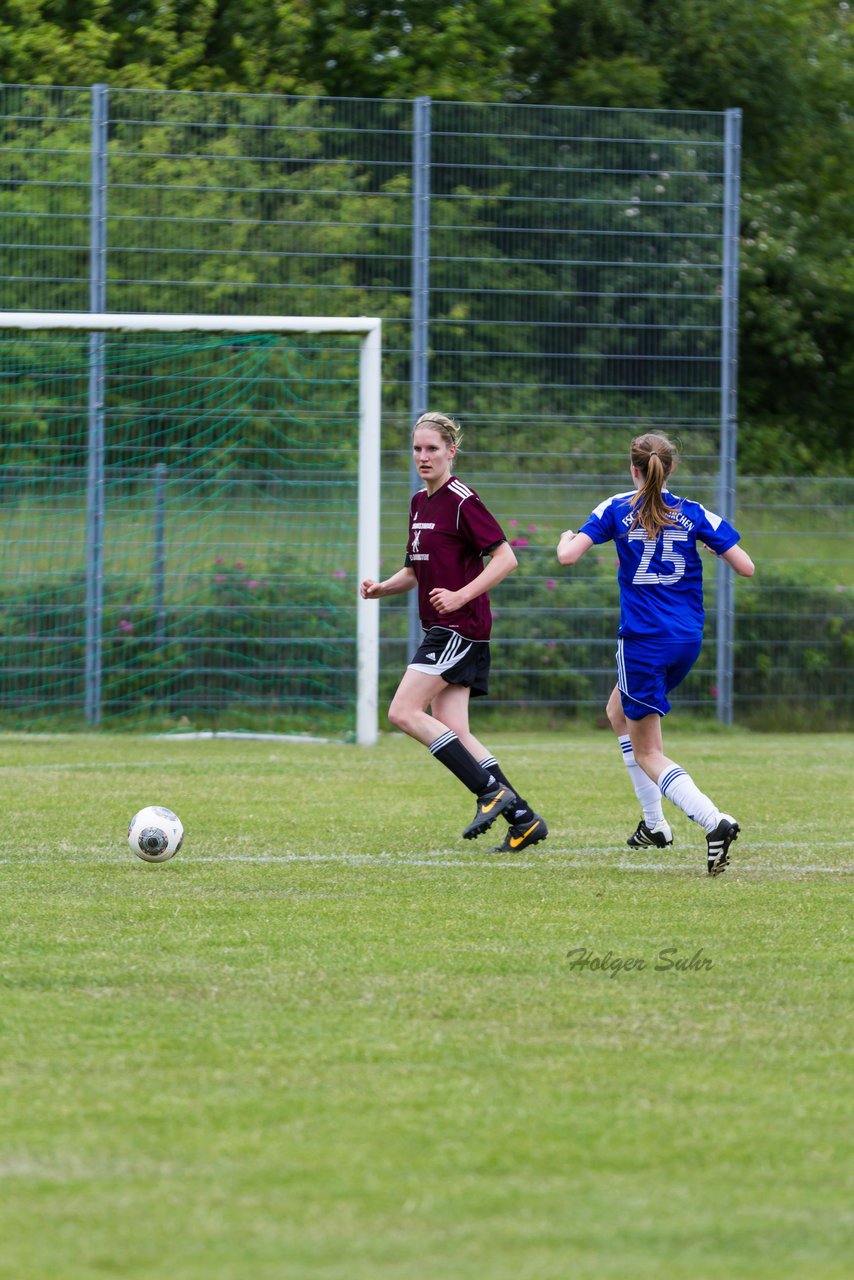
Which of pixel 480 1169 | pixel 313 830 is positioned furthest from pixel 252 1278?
pixel 313 830

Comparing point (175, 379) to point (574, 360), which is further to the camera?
point (574, 360)

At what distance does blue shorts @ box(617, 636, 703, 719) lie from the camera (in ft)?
23.2

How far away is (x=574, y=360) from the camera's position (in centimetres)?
1542

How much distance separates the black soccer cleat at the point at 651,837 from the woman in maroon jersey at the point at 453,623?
16.6 inches

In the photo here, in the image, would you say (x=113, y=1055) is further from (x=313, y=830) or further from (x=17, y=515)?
(x=17, y=515)

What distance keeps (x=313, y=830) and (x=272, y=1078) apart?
13.9 ft

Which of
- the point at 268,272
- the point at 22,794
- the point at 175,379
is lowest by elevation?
the point at 22,794

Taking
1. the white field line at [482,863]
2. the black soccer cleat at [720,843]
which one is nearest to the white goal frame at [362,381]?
the white field line at [482,863]

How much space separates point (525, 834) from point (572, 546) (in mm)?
1294

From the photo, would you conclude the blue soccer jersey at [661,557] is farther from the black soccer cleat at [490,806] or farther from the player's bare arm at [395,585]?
the player's bare arm at [395,585]

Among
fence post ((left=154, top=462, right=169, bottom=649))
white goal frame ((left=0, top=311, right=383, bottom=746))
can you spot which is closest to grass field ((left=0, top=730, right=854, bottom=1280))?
white goal frame ((left=0, top=311, right=383, bottom=746))

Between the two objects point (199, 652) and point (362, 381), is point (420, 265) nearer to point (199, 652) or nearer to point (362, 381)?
point (362, 381)

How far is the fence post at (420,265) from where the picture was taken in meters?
15.0

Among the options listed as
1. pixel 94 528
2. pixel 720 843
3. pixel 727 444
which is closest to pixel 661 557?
pixel 720 843
